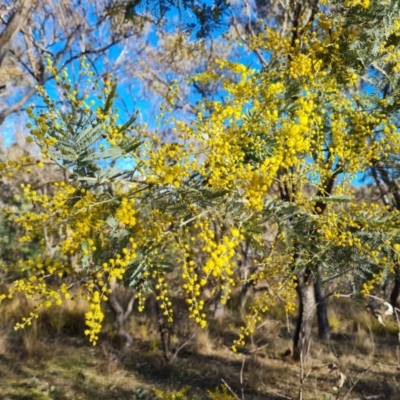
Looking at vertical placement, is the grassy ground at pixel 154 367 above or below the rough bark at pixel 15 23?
below

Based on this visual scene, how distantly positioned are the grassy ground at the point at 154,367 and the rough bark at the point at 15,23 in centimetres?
358

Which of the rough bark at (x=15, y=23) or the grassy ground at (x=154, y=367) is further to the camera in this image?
the grassy ground at (x=154, y=367)

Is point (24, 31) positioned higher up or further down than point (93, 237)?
higher up

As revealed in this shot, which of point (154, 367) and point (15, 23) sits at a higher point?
point (15, 23)

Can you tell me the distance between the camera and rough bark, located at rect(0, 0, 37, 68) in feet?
13.1

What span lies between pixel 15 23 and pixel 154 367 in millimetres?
4353

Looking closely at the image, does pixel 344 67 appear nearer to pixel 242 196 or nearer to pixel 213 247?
pixel 242 196

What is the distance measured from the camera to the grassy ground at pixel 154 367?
4.65 meters

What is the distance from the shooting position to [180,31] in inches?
150

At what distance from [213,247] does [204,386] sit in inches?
160

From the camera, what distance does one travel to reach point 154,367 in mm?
5504

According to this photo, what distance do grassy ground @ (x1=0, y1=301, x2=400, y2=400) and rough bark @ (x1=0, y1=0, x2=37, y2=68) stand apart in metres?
3.58

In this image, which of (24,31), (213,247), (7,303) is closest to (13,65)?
(24,31)

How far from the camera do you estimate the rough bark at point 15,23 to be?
13.1 ft
